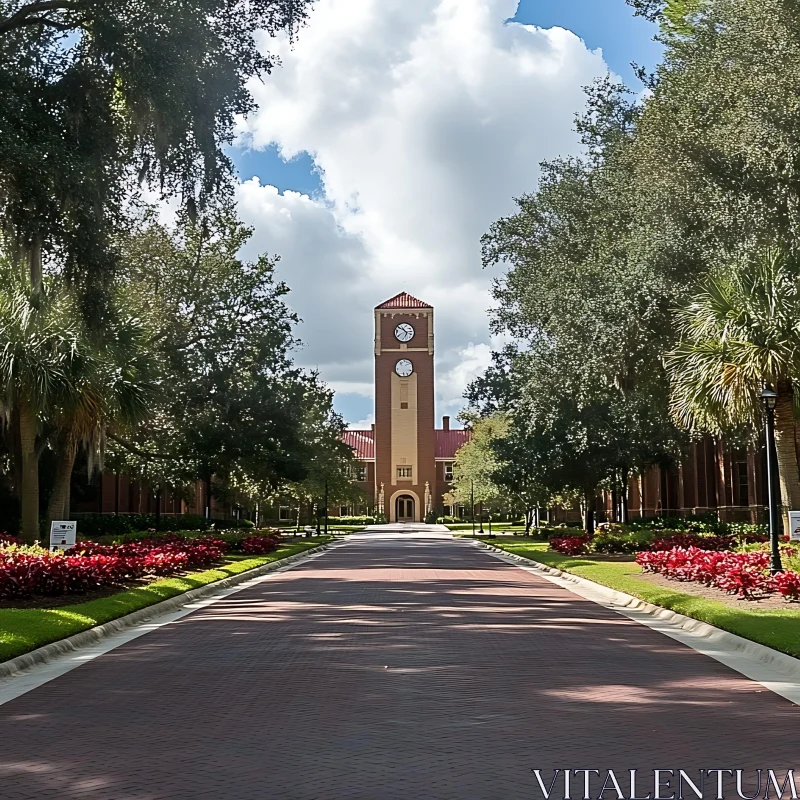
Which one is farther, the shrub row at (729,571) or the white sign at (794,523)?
the white sign at (794,523)

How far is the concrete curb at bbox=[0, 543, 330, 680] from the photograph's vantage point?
34.4 ft

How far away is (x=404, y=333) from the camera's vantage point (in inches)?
4218

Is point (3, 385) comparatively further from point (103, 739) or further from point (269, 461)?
point (103, 739)

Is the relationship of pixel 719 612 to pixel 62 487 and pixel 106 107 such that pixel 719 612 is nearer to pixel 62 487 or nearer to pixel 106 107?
pixel 106 107

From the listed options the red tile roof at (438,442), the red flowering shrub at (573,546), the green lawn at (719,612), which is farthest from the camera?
the red tile roof at (438,442)

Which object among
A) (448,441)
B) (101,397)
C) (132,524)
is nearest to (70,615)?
(101,397)

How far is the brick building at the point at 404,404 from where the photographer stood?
350ft

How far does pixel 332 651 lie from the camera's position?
1155 cm

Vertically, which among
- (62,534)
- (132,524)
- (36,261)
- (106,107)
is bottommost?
(132,524)

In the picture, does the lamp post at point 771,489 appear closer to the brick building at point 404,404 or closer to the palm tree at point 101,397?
the palm tree at point 101,397

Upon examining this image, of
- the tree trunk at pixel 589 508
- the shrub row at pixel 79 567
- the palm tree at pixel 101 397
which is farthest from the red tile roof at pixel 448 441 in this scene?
the shrub row at pixel 79 567

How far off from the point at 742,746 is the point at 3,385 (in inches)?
853

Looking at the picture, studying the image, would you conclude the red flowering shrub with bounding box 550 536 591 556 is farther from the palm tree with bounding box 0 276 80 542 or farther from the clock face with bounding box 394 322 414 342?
the clock face with bounding box 394 322 414 342

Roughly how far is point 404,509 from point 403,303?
22.2 m
